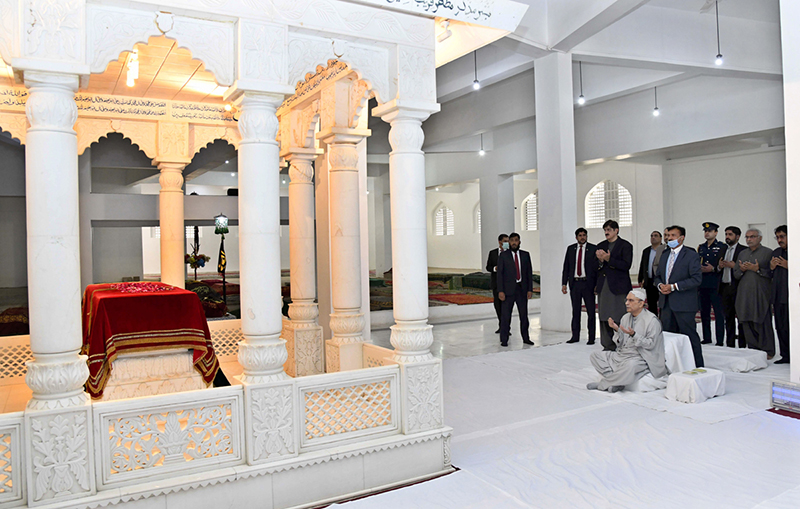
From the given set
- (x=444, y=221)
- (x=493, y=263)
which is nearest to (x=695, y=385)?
(x=493, y=263)

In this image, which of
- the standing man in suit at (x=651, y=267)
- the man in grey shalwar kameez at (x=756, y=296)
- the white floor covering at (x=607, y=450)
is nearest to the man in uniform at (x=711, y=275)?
the standing man in suit at (x=651, y=267)

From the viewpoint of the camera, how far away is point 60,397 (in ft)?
10.0

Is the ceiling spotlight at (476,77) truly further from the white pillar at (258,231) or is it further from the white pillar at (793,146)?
the white pillar at (258,231)

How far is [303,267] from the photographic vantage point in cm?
625

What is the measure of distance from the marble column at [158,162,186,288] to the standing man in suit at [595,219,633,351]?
493 cm

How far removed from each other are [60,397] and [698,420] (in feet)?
14.5

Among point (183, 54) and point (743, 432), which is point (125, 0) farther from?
point (743, 432)

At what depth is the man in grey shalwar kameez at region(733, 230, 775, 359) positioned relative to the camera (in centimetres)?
684

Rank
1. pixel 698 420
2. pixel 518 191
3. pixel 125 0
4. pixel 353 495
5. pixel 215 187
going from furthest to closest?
pixel 518 191
pixel 215 187
pixel 698 420
pixel 353 495
pixel 125 0

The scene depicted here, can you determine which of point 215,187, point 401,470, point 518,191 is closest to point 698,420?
point 401,470

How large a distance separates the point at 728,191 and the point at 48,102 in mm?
15933

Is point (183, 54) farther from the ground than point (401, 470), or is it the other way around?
point (183, 54)

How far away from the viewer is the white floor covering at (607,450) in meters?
3.47

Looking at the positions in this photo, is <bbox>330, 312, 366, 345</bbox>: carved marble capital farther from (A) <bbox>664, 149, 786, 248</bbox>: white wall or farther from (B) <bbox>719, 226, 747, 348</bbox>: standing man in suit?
(A) <bbox>664, 149, 786, 248</bbox>: white wall
